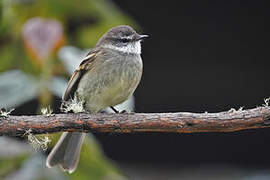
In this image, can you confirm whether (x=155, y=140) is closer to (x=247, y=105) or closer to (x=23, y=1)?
(x=247, y=105)

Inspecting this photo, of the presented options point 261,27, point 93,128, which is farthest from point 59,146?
point 261,27

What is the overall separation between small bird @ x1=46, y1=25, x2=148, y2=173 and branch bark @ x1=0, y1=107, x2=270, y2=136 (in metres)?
0.68

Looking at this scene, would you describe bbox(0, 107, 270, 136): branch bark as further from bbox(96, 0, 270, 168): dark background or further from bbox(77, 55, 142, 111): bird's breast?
bbox(96, 0, 270, 168): dark background

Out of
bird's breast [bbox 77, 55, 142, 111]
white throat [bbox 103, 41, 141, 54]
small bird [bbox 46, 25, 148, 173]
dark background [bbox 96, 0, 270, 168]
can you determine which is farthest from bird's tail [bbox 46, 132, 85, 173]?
dark background [bbox 96, 0, 270, 168]

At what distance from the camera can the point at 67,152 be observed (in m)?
3.42

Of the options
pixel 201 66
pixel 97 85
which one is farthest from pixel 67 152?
pixel 201 66

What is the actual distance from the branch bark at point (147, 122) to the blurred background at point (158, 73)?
0.31m

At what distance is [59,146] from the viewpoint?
3512 millimetres

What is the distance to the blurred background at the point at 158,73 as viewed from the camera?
3.11 m

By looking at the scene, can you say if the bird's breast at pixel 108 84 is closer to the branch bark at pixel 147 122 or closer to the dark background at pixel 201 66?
the branch bark at pixel 147 122

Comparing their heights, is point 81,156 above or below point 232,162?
above

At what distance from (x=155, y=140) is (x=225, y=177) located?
0.91 meters

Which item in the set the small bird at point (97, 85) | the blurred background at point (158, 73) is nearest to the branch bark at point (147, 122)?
the blurred background at point (158, 73)

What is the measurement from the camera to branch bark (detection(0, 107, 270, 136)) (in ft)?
8.13
